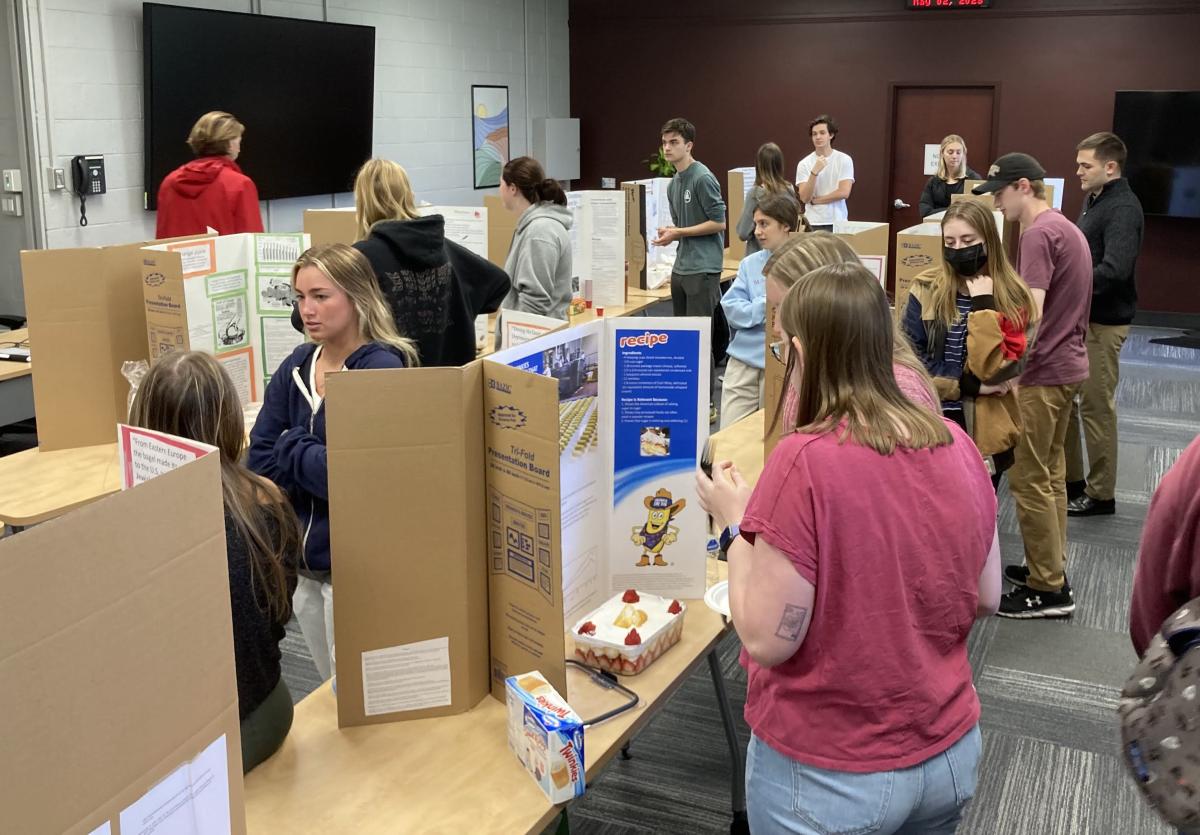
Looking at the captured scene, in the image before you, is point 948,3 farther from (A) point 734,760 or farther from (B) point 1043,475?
(A) point 734,760

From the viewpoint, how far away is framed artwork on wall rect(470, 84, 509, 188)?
9242mm

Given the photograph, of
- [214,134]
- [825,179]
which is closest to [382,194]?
[214,134]

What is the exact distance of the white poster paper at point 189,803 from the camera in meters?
0.93

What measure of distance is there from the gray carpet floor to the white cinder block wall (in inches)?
128

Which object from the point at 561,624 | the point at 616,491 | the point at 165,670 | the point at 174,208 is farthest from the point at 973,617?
the point at 174,208

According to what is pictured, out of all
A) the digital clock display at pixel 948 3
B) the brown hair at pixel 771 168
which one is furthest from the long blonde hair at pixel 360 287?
the digital clock display at pixel 948 3

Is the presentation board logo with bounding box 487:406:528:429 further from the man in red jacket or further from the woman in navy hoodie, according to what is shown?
the man in red jacket

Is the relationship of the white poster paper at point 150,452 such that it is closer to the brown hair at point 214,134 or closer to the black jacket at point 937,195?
the brown hair at point 214,134

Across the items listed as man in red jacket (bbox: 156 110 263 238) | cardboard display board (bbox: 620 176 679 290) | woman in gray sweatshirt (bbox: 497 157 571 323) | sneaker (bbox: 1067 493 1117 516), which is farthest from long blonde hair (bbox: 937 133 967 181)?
man in red jacket (bbox: 156 110 263 238)

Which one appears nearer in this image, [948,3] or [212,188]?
[212,188]

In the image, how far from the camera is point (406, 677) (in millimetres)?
1763

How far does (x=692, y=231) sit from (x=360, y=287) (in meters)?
3.68

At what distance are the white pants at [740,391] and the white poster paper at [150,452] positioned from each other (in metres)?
2.75

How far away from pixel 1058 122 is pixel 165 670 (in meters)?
9.63
